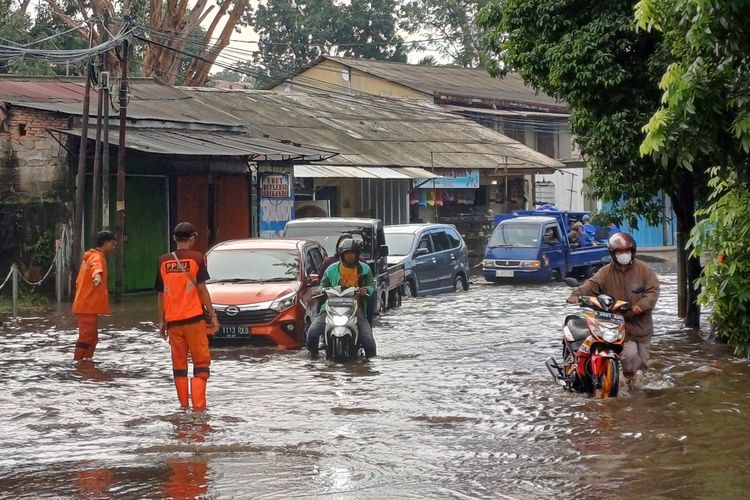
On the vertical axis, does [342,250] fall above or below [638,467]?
above

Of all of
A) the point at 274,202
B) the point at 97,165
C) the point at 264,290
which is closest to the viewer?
the point at 264,290

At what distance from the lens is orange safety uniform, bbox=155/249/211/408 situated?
10773 millimetres

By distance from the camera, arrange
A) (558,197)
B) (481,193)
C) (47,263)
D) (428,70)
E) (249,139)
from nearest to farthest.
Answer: (47,263)
(249,139)
(481,193)
(558,197)
(428,70)

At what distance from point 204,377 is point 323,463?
263cm

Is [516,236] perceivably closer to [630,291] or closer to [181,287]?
[630,291]

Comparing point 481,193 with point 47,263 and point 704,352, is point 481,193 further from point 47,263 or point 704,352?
point 704,352

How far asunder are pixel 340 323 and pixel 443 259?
39.4 ft

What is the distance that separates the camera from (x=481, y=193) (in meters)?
41.8

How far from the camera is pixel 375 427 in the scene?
32.9 ft

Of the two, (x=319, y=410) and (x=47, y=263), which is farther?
(x=47, y=263)

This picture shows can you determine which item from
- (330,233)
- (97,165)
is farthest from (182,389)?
(97,165)

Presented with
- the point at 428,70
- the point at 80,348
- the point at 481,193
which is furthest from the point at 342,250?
the point at 428,70

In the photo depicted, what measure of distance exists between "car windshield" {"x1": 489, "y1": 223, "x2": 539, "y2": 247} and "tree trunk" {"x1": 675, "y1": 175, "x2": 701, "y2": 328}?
10.6 m

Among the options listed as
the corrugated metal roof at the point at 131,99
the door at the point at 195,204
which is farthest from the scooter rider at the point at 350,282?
the door at the point at 195,204
